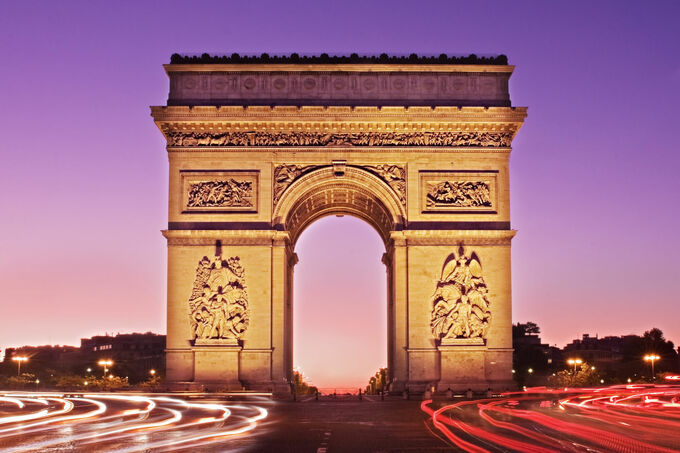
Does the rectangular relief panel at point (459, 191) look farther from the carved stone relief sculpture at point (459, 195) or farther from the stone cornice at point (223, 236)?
the stone cornice at point (223, 236)

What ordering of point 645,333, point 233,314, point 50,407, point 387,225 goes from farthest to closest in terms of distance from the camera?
point 645,333 → point 387,225 → point 233,314 → point 50,407

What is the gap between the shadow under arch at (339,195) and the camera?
38875 mm

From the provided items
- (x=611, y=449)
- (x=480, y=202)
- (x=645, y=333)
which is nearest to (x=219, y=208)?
(x=480, y=202)

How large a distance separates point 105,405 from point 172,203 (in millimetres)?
12152

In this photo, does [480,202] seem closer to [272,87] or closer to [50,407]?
[272,87]

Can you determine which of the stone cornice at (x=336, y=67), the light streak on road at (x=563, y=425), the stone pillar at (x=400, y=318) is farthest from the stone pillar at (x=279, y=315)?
the light streak on road at (x=563, y=425)

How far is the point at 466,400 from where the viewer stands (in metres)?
32.6

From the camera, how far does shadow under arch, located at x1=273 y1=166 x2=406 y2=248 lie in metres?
38.9

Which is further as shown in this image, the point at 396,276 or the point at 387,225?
the point at 387,225

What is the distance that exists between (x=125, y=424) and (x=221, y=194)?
19.0 metres

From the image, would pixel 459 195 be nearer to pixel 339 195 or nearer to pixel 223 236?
pixel 339 195

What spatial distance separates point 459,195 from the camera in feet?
128

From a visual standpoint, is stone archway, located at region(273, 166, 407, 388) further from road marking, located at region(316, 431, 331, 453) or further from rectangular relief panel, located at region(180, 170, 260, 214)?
road marking, located at region(316, 431, 331, 453)

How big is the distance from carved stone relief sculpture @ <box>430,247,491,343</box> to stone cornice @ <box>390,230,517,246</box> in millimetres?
555
